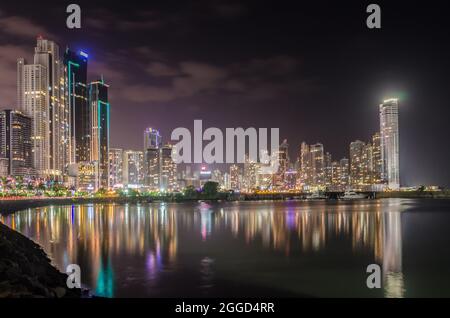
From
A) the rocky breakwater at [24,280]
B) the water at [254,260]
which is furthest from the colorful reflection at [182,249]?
the rocky breakwater at [24,280]

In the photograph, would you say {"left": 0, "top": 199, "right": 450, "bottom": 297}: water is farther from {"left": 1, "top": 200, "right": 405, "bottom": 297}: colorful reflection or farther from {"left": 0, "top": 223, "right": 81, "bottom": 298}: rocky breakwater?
{"left": 0, "top": 223, "right": 81, "bottom": 298}: rocky breakwater

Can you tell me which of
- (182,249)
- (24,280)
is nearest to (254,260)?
(182,249)

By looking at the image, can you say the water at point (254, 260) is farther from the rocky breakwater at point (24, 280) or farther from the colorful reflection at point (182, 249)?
the rocky breakwater at point (24, 280)

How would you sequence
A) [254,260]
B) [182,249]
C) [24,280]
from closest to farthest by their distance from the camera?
[24,280], [254,260], [182,249]

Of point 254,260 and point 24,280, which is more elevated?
point 24,280

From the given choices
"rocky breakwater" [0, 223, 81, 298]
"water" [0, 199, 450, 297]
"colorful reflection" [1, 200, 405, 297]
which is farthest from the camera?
"colorful reflection" [1, 200, 405, 297]

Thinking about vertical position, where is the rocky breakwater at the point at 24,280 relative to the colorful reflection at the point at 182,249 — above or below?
above

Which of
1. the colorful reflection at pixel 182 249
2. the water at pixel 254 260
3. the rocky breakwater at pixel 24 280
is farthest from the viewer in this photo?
the colorful reflection at pixel 182 249

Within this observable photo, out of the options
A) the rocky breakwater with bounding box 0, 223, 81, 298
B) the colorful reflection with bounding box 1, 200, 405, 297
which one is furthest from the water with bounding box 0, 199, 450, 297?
the rocky breakwater with bounding box 0, 223, 81, 298

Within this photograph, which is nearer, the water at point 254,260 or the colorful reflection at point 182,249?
the water at point 254,260

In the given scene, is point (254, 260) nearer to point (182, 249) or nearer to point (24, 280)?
point (182, 249)
